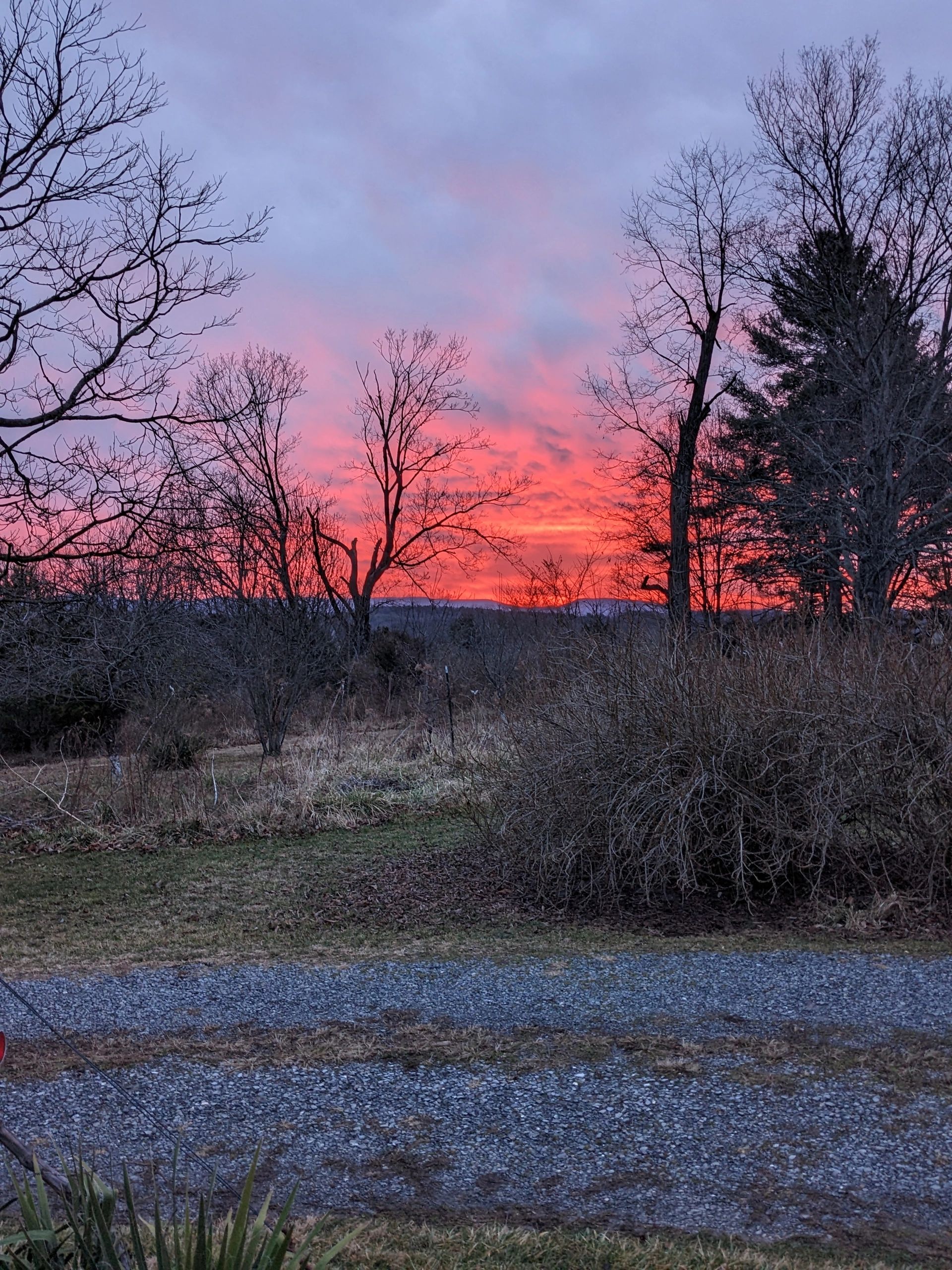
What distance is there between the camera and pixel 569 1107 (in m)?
4.46

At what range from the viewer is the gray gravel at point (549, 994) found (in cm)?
572

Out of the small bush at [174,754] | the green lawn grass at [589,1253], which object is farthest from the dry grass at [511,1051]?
the small bush at [174,754]

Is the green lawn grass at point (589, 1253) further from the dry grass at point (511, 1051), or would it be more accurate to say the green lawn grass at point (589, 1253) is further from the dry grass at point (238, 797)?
the dry grass at point (238, 797)

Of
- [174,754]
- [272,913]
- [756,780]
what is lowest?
[272,913]

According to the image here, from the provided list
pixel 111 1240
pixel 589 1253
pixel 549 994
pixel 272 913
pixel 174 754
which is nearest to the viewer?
pixel 111 1240

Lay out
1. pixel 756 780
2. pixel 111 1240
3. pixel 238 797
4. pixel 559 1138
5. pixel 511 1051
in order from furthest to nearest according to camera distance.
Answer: pixel 238 797, pixel 756 780, pixel 511 1051, pixel 559 1138, pixel 111 1240

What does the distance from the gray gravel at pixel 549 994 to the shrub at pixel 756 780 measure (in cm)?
143

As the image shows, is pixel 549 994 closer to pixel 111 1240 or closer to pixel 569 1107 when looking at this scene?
pixel 569 1107

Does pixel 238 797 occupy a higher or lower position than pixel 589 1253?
higher

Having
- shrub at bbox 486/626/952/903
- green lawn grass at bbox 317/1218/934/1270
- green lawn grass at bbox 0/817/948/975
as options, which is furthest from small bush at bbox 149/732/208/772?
green lawn grass at bbox 317/1218/934/1270

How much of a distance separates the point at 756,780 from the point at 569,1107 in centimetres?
458

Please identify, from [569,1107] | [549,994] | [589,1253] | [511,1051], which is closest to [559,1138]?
[569,1107]

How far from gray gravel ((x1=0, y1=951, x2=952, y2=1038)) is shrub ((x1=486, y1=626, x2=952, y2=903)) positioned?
143 cm

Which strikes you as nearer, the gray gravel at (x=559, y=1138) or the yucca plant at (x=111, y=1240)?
the yucca plant at (x=111, y=1240)
